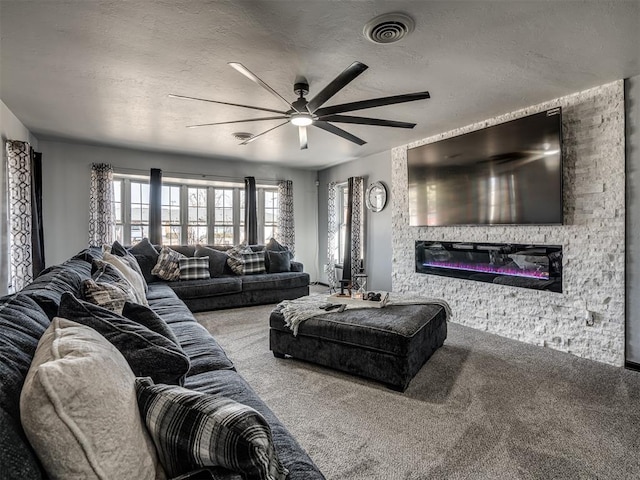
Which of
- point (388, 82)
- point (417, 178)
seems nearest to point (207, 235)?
point (417, 178)

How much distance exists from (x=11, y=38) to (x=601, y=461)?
4.48m

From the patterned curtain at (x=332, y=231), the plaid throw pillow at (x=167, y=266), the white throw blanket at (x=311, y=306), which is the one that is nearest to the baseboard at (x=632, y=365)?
the white throw blanket at (x=311, y=306)

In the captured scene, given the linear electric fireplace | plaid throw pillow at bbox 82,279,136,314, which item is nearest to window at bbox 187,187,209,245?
the linear electric fireplace

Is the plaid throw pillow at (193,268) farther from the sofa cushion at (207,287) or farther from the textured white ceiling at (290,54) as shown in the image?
the textured white ceiling at (290,54)

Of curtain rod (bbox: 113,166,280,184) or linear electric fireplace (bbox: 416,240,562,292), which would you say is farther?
curtain rod (bbox: 113,166,280,184)

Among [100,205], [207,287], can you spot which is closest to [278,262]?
[207,287]

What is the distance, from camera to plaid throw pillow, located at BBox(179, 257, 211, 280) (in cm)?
500

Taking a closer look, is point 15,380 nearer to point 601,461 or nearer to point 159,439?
point 159,439

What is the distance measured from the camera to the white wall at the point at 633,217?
9.48 ft

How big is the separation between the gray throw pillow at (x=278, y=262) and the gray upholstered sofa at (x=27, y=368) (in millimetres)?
3389

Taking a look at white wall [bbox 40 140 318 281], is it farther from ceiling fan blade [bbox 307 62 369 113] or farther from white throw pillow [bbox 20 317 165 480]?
white throw pillow [bbox 20 317 165 480]

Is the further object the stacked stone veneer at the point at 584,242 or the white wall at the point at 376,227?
the white wall at the point at 376,227

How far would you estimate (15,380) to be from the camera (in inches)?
30.0

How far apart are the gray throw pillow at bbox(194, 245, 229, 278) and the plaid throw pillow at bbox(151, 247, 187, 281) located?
0.44m
